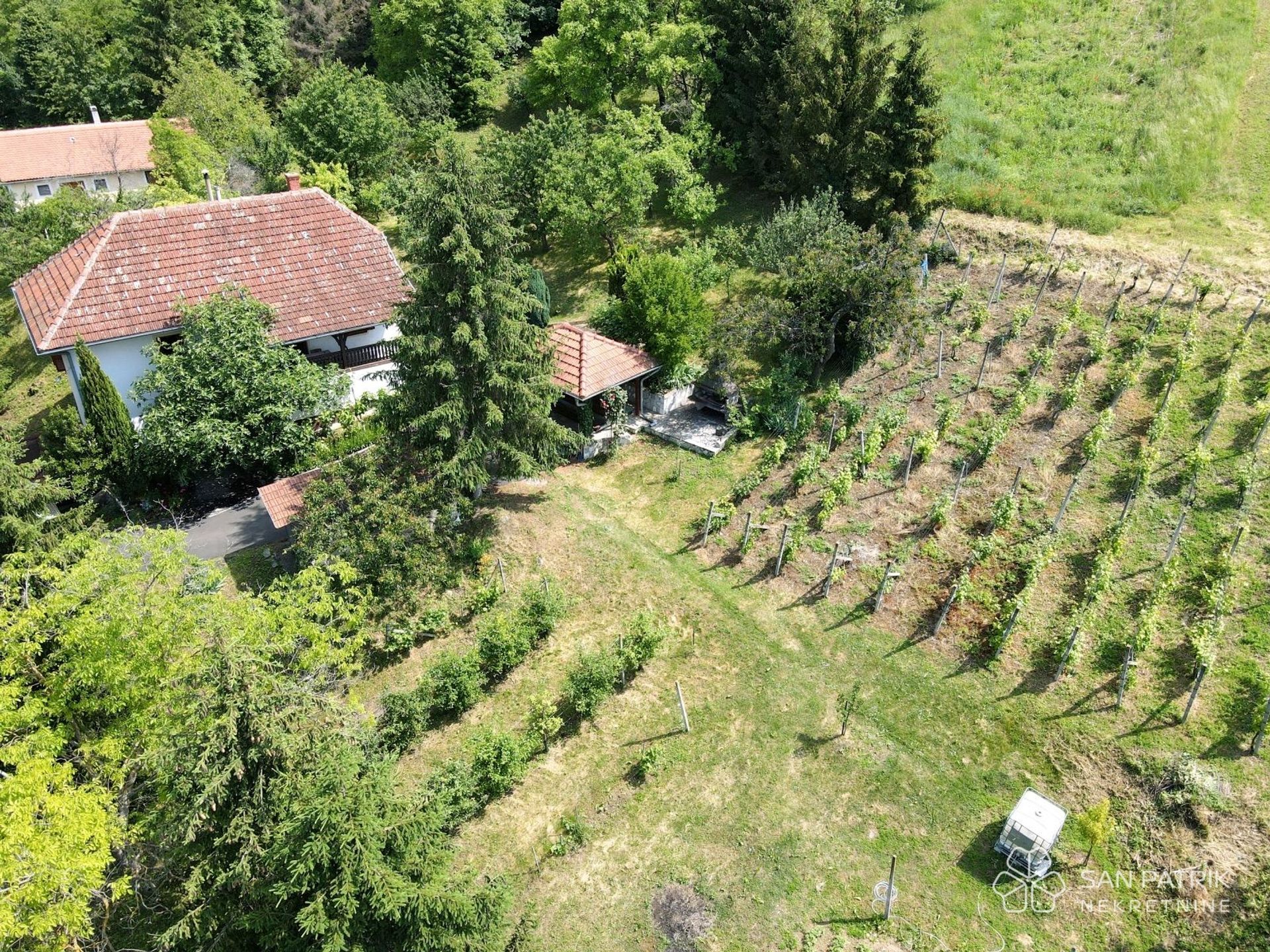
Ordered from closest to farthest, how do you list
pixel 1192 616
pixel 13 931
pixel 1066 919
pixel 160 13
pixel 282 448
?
pixel 13 931 < pixel 1066 919 < pixel 1192 616 < pixel 282 448 < pixel 160 13

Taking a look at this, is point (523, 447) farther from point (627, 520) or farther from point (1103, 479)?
point (1103, 479)

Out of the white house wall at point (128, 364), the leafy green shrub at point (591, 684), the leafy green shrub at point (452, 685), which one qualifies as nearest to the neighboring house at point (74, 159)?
the white house wall at point (128, 364)

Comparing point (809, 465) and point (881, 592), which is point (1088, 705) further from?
point (809, 465)

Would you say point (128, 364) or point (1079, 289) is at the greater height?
point (1079, 289)

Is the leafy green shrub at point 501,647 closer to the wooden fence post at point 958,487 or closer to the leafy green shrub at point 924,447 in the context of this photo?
the wooden fence post at point 958,487

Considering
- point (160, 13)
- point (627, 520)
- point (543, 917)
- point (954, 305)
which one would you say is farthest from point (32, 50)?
point (543, 917)

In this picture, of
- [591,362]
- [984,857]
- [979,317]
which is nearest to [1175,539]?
[984,857]
